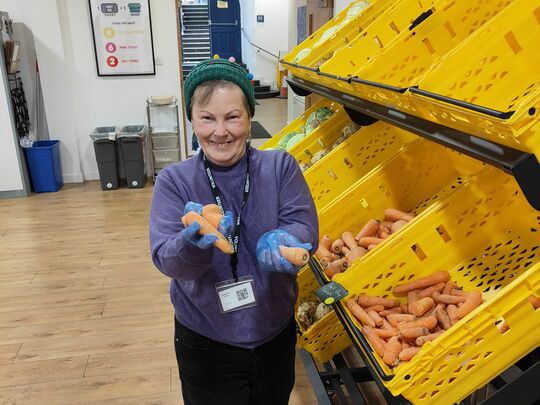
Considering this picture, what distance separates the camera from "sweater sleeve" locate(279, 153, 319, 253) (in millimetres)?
1273

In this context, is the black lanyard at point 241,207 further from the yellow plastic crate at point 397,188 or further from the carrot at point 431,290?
the yellow plastic crate at point 397,188

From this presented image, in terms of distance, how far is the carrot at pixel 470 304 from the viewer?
56.9 inches

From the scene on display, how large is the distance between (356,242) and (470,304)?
2.12 ft

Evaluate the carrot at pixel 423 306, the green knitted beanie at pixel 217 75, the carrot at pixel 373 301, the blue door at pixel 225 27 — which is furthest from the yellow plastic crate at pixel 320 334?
the blue door at pixel 225 27

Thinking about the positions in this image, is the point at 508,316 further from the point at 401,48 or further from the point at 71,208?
the point at 71,208

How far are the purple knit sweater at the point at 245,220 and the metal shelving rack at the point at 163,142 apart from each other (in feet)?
14.7

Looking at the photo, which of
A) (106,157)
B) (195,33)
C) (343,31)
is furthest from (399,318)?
(195,33)

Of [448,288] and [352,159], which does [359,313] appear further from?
[352,159]

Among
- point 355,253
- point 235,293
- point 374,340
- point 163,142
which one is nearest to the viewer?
point 235,293

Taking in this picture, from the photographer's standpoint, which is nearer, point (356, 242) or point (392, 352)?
point (392, 352)

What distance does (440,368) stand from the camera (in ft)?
3.62

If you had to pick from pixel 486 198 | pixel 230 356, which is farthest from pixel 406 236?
pixel 230 356

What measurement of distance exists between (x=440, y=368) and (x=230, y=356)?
22.6 inches

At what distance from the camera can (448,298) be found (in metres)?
1.53
